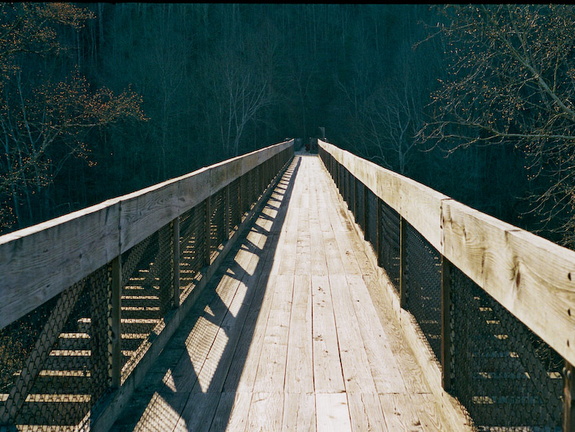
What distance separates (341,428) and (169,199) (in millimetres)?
1930

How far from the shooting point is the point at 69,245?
7.36 feet

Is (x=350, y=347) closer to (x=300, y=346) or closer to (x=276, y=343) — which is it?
(x=300, y=346)

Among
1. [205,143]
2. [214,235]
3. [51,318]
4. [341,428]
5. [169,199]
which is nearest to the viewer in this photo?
[51,318]

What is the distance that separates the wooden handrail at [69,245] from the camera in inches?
70.6

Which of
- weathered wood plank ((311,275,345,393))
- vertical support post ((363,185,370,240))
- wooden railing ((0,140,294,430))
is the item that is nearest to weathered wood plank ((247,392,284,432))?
weathered wood plank ((311,275,345,393))

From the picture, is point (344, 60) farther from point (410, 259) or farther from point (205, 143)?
point (410, 259)

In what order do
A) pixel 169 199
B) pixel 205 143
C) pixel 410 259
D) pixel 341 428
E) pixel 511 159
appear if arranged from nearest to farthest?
pixel 341 428 → pixel 169 199 → pixel 410 259 → pixel 511 159 → pixel 205 143

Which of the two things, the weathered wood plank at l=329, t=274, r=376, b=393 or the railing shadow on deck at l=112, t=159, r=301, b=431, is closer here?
the railing shadow on deck at l=112, t=159, r=301, b=431

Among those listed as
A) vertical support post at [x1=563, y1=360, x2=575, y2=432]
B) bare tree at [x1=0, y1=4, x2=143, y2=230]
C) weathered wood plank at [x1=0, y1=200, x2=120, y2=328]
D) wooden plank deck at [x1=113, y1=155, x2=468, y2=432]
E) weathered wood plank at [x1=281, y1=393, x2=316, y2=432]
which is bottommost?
weathered wood plank at [x1=281, y1=393, x2=316, y2=432]

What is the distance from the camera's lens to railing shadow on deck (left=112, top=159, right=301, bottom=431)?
2.87 meters

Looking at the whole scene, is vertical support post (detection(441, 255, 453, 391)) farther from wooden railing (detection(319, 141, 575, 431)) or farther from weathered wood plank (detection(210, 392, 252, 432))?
weathered wood plank (detection(210, 392, 252, 432))

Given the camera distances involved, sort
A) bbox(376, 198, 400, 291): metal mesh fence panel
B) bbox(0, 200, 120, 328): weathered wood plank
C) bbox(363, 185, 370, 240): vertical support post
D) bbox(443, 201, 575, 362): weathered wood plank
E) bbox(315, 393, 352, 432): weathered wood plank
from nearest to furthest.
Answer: bbox(443, 201, 575, 362): weathered wood plank < bbox(0, 200, 120, 328): weathered wood plank < bbox(315, 393, 352, 432): weathered wood plank < bbox(376, 198, 400, 291): metal mesh fence panel < bbox(363, 185, 370, 240): vertical support post

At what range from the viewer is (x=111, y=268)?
9.73 ft

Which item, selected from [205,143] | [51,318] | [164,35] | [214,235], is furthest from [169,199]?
[164,35]
